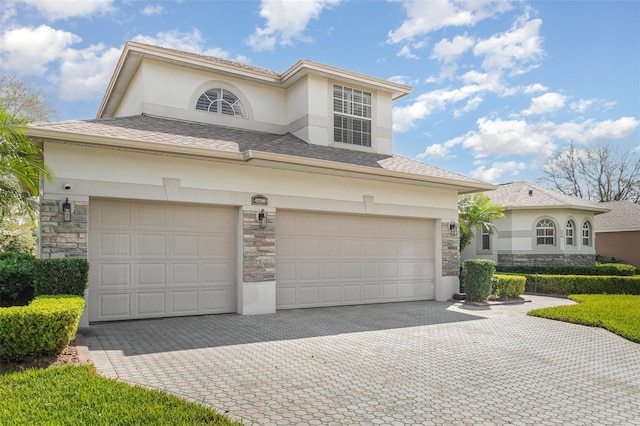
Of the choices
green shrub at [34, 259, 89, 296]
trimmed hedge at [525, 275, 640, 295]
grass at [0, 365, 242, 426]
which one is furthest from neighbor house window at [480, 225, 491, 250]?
grass at [0, 365, 242, 426]

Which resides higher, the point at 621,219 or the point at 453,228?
the point at 621,219

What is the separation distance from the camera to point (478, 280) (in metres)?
13.2

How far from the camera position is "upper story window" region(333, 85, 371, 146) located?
45.0ft

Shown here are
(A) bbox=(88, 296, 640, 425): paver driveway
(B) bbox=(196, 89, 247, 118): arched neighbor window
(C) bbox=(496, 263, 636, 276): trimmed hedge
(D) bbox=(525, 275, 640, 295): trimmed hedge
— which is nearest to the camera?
(A) bbox=(88, 296, 640, 425): paver driveway

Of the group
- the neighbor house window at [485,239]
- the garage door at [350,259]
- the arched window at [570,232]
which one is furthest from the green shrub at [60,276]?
the arched window at [570,232]

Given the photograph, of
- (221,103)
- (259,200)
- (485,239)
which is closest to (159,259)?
(259,200)

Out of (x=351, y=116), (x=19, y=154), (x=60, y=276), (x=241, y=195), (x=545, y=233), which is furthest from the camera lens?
(x=545, y=233)

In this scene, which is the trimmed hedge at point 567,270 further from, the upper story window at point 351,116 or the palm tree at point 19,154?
the palm tree at point 19,154

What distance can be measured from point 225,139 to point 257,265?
3.24 metres

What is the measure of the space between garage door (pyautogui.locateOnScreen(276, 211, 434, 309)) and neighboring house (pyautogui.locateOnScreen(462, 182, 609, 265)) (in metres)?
9.95

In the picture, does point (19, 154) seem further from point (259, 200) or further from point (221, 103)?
point (221, 103)

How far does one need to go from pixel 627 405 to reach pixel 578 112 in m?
23.2

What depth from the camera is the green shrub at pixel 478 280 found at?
43.3 feet

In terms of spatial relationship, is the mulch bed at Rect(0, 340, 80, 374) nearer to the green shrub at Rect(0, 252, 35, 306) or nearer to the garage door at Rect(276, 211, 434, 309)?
the green shrub at Rect(0, 252, 35, 306)
